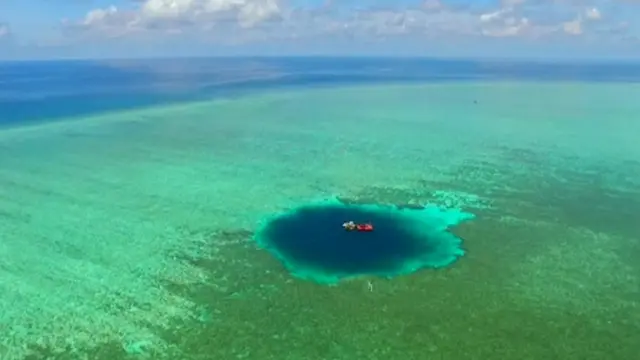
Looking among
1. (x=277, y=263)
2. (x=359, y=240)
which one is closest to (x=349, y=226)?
(x=359, y=240)

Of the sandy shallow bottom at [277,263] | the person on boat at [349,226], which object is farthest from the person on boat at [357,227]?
the sandy shallow bottom at [277,263]

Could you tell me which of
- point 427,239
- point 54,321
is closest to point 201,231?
point 54,321

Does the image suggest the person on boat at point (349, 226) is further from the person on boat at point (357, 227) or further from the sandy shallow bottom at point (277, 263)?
the sandy shallow bottom at point (277, 263)

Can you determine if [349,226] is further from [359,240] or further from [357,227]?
[359,240]

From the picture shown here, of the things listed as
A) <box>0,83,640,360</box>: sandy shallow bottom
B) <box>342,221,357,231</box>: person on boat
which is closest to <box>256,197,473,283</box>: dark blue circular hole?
<box>342,221,357,231</box>: person on boat

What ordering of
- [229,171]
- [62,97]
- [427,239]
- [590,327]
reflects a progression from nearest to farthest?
1. [590,327]
2. [427,239]
3. [229,171]
4. [62,97]

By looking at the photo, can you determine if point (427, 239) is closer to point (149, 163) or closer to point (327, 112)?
point (149, 163)

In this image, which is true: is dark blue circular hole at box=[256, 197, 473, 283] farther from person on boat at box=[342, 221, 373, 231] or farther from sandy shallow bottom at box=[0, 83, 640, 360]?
sandy shallow bottom at box=[0, 83, 640, 360]

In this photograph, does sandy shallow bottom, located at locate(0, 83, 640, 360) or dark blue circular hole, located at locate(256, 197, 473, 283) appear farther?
dark blue circular hole, located at locate(256, 197, 473, 283)
